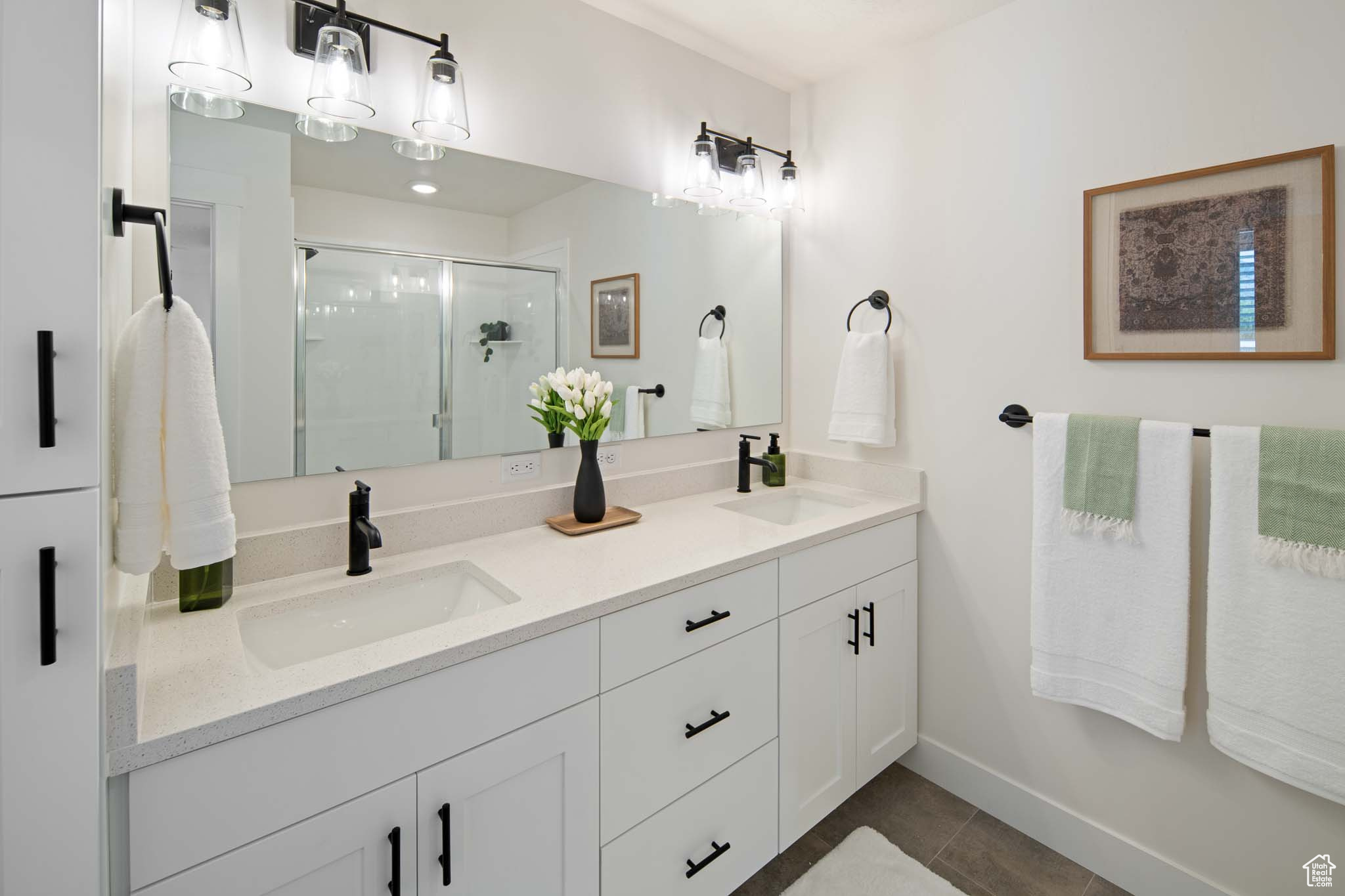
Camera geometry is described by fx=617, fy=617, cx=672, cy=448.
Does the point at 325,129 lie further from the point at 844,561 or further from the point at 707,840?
the point at 707,840

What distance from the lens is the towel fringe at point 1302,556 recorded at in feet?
4.21

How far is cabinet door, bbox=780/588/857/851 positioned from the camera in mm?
1640

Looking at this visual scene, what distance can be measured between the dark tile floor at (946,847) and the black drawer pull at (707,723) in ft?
2.01

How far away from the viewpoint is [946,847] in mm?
1812

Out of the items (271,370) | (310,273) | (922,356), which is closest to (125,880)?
(271,370)

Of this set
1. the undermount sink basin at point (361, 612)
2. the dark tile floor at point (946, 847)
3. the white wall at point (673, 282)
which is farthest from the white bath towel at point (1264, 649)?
the undermount sink basin at point (361, 612)

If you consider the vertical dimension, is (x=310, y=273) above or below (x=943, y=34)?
below

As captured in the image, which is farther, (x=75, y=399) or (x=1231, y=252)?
(x=1231, y=252)

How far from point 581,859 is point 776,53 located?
243cm

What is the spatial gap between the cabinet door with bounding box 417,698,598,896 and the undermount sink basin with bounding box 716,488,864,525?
1.04 metres

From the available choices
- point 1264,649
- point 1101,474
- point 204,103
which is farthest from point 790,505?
point 204,103

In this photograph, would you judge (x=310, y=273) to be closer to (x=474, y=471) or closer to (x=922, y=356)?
(x=474, y=471)

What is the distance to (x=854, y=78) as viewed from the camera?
2191 mm

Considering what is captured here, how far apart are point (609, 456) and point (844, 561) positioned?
78 centimetres
